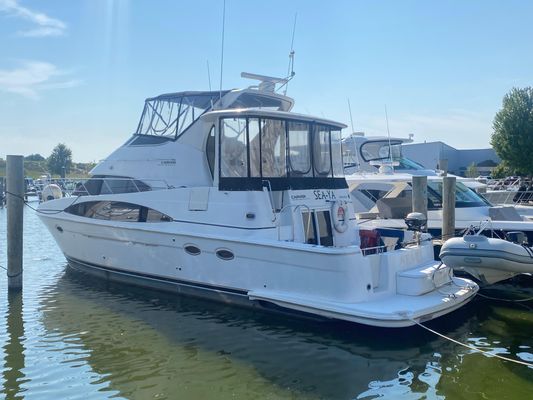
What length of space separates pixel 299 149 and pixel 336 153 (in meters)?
1.00

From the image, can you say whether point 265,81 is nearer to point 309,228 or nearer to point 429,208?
point 309,228

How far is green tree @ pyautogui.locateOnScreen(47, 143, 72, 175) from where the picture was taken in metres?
76.0

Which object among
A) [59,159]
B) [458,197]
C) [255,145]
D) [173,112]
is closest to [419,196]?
[458,197]

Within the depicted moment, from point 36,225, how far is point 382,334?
20.4 metres

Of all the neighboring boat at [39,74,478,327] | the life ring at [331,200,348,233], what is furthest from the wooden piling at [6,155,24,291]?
the life ring at [331,200,348,233]

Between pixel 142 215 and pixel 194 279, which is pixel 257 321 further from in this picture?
pixel 142 215

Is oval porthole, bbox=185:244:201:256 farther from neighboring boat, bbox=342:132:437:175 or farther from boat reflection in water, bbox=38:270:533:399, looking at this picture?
neighboring boat, bbox=342:132:437:175

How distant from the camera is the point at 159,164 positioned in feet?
34.8

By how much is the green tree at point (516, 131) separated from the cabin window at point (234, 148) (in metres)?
29.6

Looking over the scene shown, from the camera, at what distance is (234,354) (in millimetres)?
6977

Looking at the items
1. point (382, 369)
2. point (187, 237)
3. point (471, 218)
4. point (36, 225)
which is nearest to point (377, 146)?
point (471, 218)

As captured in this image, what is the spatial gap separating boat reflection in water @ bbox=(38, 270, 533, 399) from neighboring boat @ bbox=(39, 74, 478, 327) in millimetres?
385

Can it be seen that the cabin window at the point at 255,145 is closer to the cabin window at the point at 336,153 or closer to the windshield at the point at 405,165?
the cabin window at the point at 336,153

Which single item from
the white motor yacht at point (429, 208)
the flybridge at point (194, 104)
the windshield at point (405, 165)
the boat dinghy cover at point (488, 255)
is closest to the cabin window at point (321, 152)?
the flybridge at point (194, 104)
